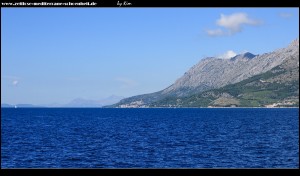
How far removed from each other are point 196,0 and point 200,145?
84.3 meters

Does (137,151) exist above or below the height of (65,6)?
below

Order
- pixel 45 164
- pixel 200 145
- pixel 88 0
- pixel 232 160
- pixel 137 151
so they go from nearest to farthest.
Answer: pixel 88 0 → pixel 45 164 → pixel 232 160 → pixel 137 151 → pixel 200 145
